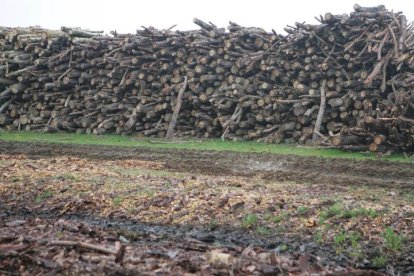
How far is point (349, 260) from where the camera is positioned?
6.93 meters

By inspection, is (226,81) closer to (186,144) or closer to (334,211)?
(186,144)

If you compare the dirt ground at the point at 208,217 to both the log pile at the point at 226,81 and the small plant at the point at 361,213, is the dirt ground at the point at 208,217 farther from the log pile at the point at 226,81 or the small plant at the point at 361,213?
the log pile at the point at 226,81

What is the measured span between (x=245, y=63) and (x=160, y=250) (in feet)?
42.5

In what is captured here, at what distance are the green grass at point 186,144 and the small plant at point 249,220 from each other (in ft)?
21.1

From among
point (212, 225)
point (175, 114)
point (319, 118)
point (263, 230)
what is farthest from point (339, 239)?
point (175, 114)

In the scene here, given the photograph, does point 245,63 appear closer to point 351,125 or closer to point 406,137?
point 351,125

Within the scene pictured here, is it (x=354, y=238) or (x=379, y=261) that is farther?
(x=354, y=238)

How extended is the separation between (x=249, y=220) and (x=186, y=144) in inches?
377

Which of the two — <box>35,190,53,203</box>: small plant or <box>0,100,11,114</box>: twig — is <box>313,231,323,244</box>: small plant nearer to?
<box>35,190,53,203</box>: small plant

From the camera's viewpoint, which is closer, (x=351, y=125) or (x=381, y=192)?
(x=381, y=192)

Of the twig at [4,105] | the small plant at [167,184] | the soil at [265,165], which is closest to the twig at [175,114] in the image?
the soil at [265,165]

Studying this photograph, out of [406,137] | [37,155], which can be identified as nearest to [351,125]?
[406,137]

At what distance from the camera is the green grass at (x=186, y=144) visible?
15125mm

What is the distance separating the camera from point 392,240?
7.34m
